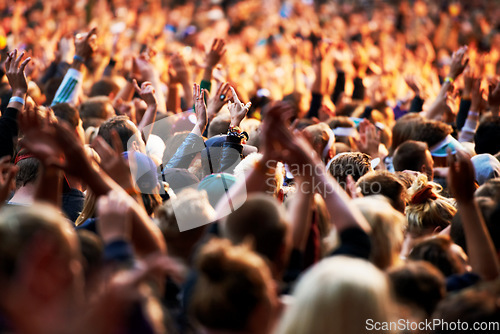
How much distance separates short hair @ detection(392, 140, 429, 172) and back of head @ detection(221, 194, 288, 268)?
9.19ft

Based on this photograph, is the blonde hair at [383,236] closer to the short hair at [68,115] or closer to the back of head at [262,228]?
the back of head at [262,228]

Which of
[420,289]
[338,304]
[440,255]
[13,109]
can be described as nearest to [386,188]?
[440,255]

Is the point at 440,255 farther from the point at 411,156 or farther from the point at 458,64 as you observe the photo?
the point at 458,64

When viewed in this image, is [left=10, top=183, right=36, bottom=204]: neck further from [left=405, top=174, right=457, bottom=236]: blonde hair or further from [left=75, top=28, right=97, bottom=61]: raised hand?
[left=75, top=28, right=97, bottom=61]: raised hand

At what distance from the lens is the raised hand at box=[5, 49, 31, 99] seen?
4426mm

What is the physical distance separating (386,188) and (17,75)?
2.65 m

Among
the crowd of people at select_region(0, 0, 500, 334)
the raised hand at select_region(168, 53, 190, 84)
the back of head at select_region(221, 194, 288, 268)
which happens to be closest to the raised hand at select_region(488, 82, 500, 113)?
the crowd of people at select_region(0, 0, 500, 334)

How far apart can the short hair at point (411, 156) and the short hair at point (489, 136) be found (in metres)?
A: 0.89

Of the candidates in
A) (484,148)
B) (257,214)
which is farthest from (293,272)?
(484,148)

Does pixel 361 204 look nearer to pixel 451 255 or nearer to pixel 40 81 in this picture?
pixel 451 255

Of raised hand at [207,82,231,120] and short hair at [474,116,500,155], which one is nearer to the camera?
raised hand at [207,82,231,120]

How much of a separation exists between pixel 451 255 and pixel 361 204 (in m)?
0.46

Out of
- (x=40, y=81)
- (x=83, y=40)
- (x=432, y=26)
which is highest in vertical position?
(x=83, y=40)

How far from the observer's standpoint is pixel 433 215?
399cm
